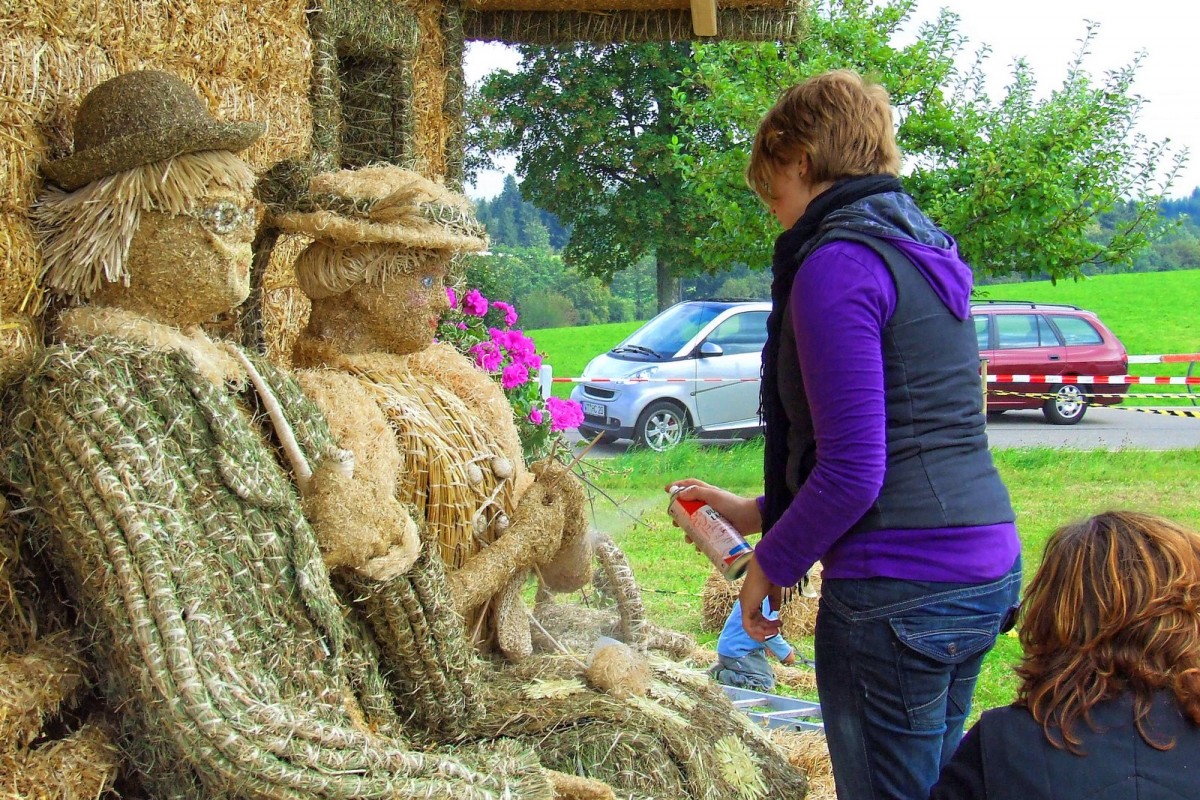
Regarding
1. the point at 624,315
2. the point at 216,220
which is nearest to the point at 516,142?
the point at 624,315

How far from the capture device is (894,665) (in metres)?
2.05

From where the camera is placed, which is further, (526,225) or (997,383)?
(526,225)

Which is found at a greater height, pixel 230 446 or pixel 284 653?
pixel 230 446

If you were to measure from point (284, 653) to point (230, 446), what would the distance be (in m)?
0.39

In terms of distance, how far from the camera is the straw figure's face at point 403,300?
2.68 m

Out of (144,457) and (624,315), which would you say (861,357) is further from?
(624,315)

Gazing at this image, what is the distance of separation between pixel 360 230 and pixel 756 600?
4.04 feet

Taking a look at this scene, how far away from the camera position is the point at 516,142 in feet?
74.2

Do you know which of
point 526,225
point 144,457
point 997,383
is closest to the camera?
point 144,457

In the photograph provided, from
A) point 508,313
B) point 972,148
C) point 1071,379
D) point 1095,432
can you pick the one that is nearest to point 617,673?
point 508,313

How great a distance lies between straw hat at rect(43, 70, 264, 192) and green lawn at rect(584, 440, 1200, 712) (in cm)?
418

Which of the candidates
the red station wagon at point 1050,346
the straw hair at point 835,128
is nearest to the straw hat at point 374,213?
the straw hair at point 835,128

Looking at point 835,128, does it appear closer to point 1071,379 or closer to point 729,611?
point 729,611

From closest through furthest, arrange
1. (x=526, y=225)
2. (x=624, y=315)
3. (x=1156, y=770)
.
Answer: (x=1156, y=770) → (x=624, y=315) → (x=526, y=225)
